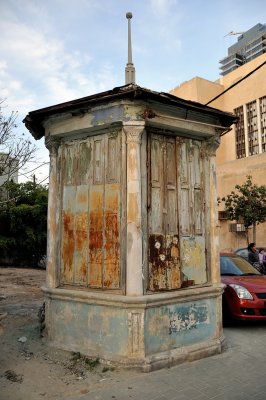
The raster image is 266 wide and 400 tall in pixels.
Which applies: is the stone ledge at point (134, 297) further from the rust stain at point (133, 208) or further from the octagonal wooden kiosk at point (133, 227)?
the rust stain at point (133, 208)

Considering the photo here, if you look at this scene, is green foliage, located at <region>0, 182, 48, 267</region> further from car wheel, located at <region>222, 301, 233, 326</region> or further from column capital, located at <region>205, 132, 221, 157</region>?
column capital, located at <region>205, 132, 221, 157</region>

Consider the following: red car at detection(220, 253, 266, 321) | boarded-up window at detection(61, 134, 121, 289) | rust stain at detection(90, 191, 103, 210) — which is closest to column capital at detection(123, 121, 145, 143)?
boarded-up window at detection(61, 134, 121, 289)

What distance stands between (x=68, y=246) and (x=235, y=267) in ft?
14.6

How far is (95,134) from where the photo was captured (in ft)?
17.8

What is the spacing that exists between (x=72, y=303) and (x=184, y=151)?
3040 millimetres

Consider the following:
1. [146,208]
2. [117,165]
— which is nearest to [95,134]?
[117,165]

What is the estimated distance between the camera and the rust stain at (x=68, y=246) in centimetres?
548

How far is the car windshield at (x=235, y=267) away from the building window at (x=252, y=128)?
36369 mm

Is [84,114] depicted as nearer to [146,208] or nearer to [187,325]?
[146,208]

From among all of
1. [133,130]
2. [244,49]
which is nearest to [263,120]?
[133,130]

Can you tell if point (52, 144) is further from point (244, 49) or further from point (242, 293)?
point (244, 49)

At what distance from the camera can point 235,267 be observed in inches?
320

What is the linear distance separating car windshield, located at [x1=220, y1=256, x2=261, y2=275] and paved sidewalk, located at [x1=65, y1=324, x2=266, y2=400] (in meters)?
2.75

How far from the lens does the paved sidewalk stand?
397 cm
